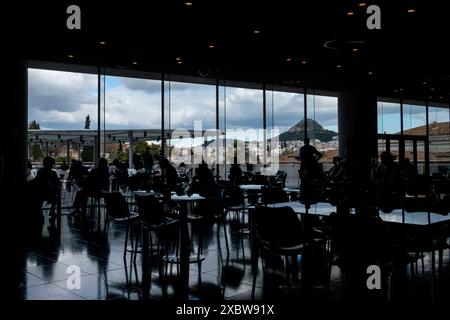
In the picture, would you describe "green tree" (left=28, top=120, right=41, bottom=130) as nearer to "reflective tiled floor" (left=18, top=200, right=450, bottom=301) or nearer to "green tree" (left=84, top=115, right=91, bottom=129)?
"green tree" (left=84, top=115, right=91, bottom=129)

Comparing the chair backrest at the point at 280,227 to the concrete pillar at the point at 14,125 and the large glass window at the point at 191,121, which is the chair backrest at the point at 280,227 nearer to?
the concrete pillar at the point at 14,125

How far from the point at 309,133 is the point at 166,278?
10818 mm

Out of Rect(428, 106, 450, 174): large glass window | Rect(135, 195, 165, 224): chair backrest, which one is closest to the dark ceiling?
→ Rect(135, 195, 165, 224): chair backrest

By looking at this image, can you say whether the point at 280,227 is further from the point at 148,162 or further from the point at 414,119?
the point at 414,119

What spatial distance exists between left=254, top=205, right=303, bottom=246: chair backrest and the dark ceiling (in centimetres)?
349

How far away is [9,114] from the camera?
9.36 meters

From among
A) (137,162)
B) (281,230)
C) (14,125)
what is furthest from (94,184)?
(281,230)

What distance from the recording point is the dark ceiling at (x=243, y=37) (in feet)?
21.1

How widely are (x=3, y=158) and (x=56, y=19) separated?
384 cm

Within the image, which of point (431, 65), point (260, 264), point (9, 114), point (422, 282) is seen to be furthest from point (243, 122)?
point (422, 282)

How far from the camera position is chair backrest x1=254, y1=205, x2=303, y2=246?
4.00 m

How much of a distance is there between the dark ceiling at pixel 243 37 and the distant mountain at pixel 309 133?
8.34 feet

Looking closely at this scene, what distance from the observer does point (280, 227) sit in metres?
4.02

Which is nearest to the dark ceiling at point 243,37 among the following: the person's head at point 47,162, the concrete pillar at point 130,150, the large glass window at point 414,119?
the person's head at point 47,162
